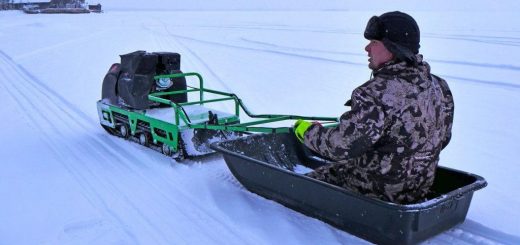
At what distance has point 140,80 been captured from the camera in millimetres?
5152

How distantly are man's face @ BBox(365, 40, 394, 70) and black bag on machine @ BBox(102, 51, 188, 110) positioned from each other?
2.89 m

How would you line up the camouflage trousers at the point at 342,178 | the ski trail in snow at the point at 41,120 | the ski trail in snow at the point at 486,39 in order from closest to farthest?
1. the camouflage trousers at the point at 342,178
2. the ski trail in snow at the point at 41,120
3. the ski trail in snow at the point at 486,39

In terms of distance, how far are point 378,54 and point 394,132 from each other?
43cm

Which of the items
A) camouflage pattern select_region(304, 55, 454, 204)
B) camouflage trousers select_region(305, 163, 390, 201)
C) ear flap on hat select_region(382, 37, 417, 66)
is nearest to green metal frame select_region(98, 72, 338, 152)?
camouflage trousers select_region(305, 163, 390, 201)

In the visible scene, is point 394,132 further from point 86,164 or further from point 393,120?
point 86,164

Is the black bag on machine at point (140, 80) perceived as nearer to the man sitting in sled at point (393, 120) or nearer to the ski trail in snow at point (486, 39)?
the man sitting in sled at point (393, 120)

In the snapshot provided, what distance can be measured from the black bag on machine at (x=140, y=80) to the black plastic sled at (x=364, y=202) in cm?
157

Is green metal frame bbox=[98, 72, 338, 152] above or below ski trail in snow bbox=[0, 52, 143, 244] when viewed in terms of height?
above

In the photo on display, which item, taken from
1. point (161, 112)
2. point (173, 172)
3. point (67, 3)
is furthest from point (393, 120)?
point (67, 3)

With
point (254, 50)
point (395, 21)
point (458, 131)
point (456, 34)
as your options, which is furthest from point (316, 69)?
point (456, 34)

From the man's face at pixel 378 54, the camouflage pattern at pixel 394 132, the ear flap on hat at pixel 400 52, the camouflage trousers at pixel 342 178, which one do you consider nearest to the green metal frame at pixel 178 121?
the camouflage trousers at pixel 342 178

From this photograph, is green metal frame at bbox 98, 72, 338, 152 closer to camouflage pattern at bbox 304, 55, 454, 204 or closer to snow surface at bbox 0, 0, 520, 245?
snow surface at bbox 0, 0, 520, 245

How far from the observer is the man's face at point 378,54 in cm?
278

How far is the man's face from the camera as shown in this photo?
9.11ft
